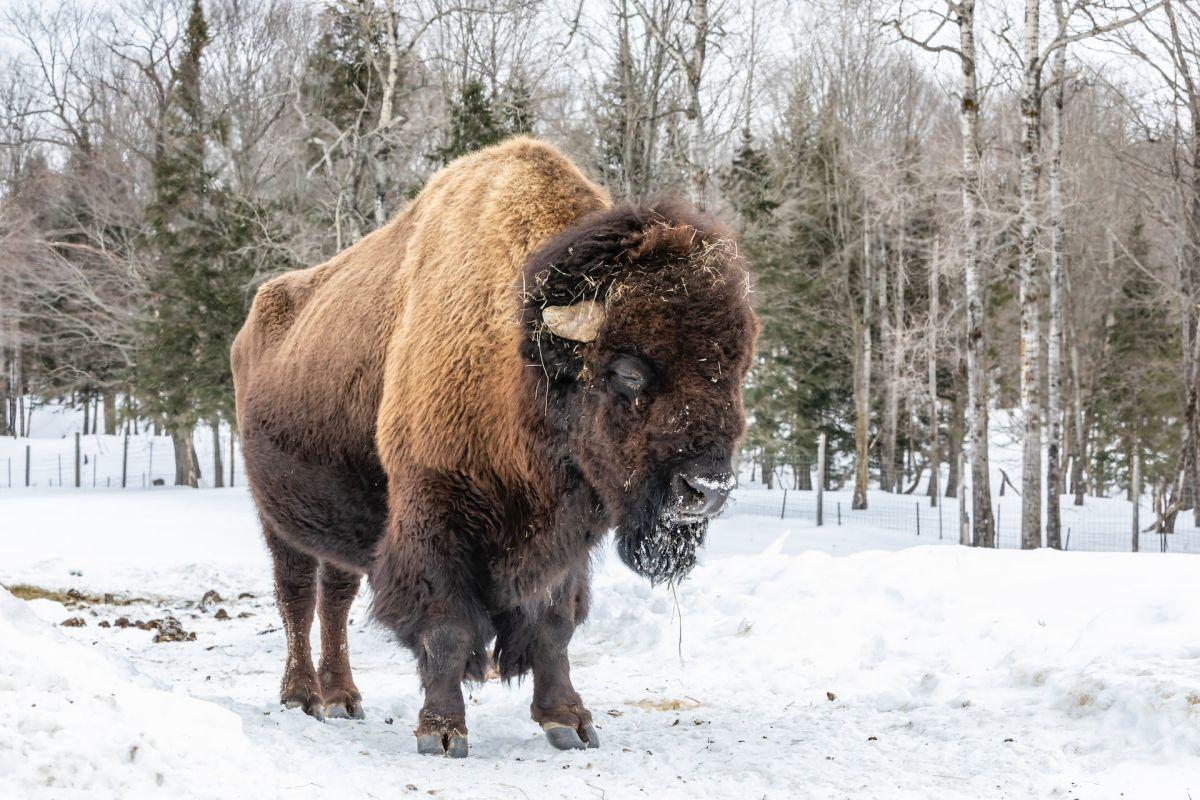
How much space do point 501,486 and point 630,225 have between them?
1.36 meters

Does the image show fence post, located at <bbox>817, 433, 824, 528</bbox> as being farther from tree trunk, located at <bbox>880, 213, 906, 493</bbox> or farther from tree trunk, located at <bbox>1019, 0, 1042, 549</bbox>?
tree trunk, located at <bbox>1019, 0, 1042, 549</bbox>

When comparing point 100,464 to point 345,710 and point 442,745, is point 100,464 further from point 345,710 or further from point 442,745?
point 442,745

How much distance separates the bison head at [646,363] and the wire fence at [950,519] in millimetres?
16448

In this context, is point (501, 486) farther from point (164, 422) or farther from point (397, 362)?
point (164, 422)

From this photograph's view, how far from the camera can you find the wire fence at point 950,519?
74.3 ft

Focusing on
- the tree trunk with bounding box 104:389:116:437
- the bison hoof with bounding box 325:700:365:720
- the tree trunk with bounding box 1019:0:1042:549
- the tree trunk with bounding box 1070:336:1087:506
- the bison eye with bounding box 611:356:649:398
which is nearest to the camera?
the bison eye with bounding box 611:356:649:398

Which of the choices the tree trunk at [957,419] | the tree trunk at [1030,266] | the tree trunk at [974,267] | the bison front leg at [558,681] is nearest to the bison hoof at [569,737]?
the bison front leg at [558,681]

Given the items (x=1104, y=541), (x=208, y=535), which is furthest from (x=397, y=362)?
(x=1104, y=541)

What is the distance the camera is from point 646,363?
430 centimetres

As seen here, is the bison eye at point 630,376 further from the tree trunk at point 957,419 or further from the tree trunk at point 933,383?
the tree trunk at point 957,419

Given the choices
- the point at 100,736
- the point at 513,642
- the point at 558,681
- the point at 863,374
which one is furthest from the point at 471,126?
the point at 100,736

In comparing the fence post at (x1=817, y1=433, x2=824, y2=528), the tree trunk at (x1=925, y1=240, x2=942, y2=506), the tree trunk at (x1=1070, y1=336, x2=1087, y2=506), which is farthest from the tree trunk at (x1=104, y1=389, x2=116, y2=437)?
the tree trunk at (x1=1070, y1=336, x2=1087, y2=506)

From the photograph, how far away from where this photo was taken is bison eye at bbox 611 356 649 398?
14.1ft

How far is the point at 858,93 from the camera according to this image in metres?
30.0
